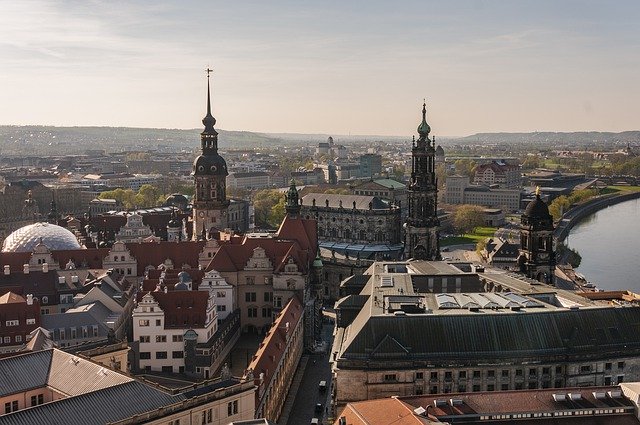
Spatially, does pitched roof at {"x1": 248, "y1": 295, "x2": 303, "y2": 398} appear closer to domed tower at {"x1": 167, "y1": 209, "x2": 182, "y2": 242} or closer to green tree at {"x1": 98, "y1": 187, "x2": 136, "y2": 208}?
domed tower at {"x1": 167, "y1": 209, "x2": 182, "y2": 242}

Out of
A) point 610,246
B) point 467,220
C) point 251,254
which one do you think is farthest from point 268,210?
point 251,254

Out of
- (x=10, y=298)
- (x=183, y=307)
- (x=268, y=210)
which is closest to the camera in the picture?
(x=10, y=298)

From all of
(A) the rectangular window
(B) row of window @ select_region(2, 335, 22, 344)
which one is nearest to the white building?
(B) row of window @ select_region(2, 335, 22, 344)

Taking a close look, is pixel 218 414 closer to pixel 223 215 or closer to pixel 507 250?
pixel 223 215

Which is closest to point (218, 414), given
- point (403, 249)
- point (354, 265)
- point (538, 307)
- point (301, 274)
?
point (538, 307)

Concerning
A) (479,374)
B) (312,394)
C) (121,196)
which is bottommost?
(312,394)

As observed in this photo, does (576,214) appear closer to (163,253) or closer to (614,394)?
(163,253)
